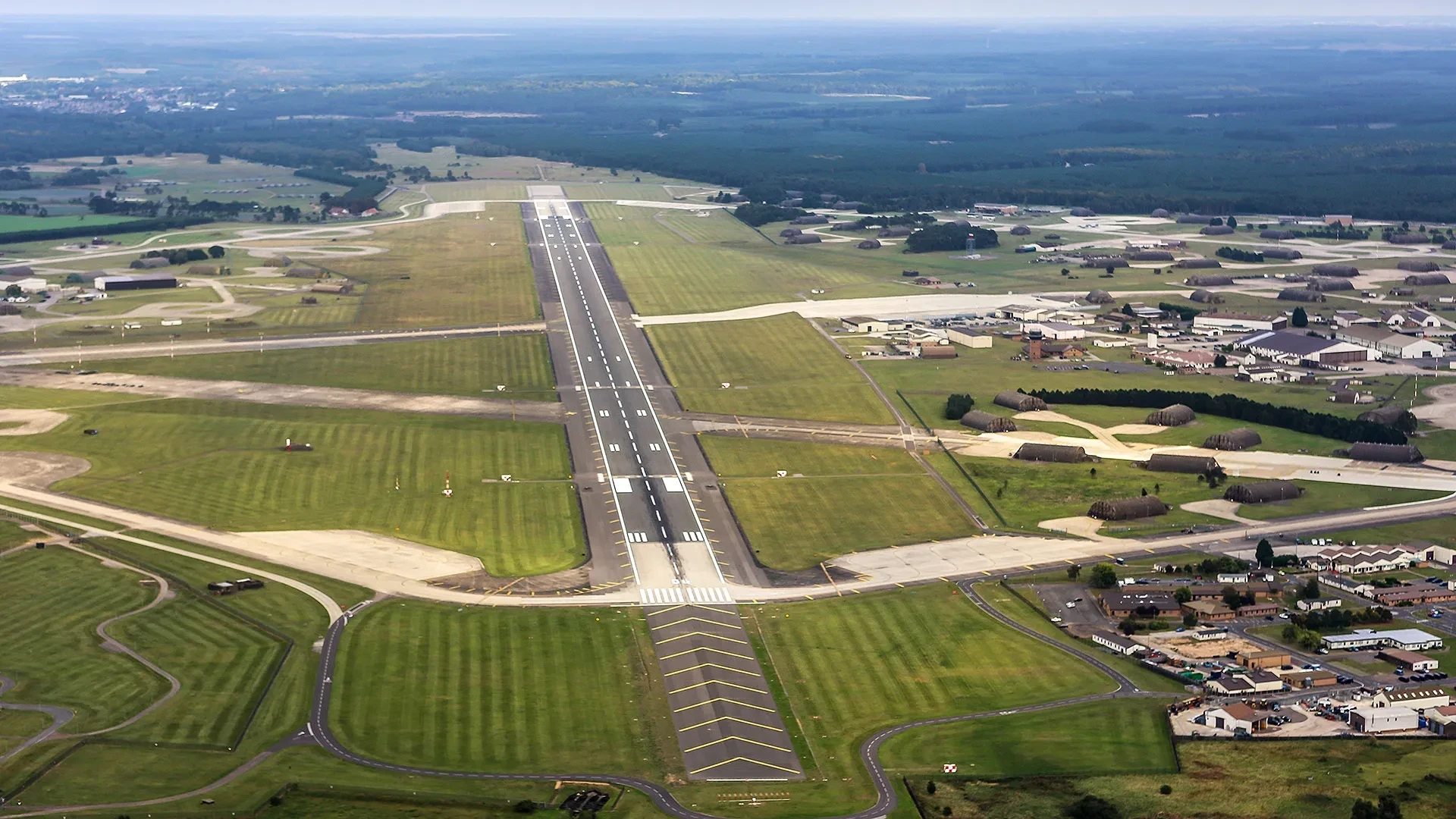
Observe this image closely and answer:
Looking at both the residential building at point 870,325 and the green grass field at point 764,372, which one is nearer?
the green grass field at point 764,372

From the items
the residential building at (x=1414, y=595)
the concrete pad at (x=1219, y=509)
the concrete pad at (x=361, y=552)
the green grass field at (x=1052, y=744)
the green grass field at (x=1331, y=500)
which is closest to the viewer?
the green grass field at (x=1052, y=744)

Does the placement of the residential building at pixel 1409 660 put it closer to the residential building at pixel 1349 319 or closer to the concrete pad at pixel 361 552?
the concrete pad at pixel 361 552

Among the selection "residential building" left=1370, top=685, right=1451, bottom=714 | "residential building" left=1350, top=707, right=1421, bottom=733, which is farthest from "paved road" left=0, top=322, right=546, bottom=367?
"residential building" left=1350, top=707, right=1421, bottom=733

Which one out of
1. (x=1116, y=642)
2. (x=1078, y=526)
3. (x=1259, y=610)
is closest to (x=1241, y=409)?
(x=1078, y=526)

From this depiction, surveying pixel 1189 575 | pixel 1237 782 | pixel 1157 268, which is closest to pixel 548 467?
pixel 1189 575

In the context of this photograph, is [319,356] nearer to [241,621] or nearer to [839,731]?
[241,621]

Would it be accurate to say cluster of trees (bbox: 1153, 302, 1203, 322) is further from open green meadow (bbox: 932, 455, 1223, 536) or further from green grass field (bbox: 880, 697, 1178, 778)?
green grass field (bbox: 880, 697, 1178, 778)

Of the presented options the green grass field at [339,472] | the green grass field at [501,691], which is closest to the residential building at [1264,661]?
the green grass field at [501,691]
